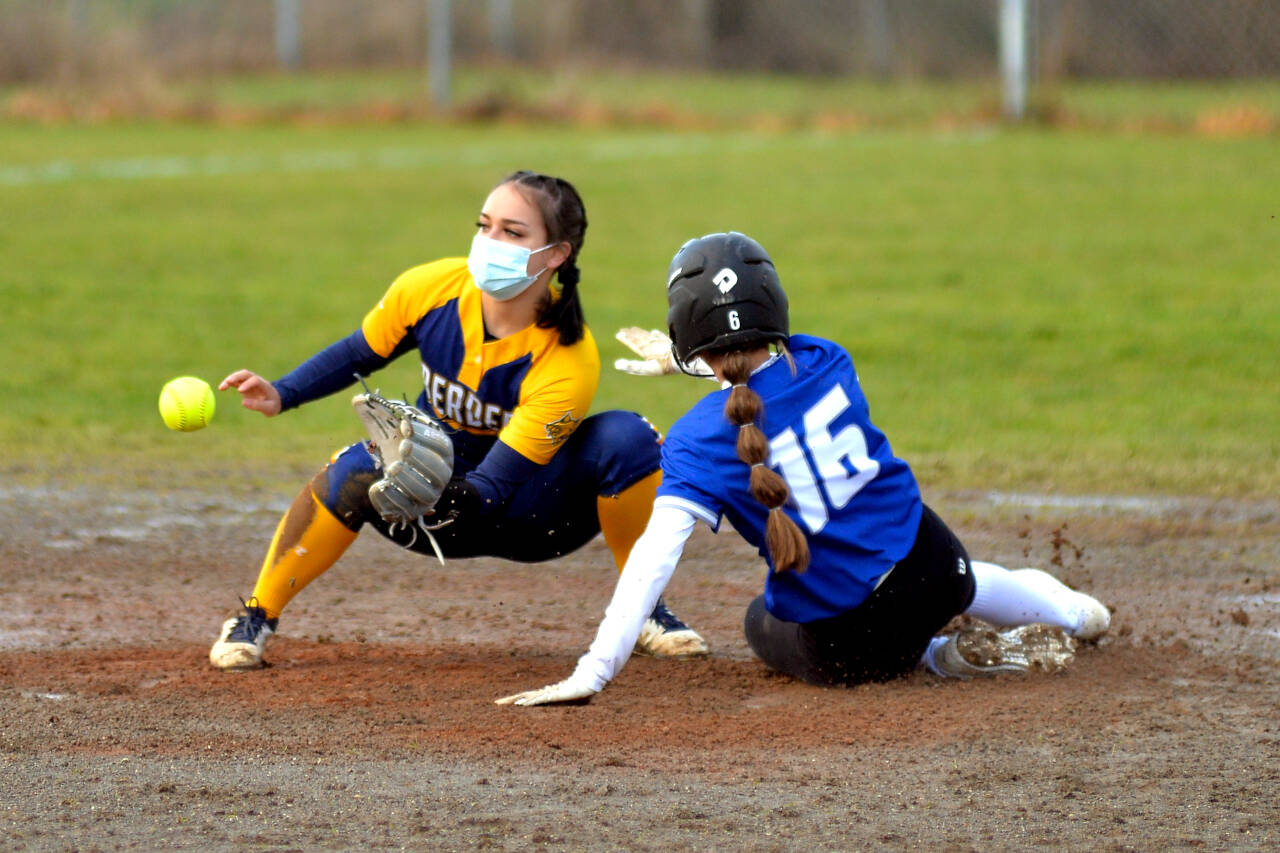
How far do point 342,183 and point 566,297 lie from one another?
13434 millimetres

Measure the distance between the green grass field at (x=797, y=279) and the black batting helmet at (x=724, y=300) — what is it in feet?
5.47

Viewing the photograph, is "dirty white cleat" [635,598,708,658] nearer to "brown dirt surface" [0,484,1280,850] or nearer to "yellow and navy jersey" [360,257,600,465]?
"brown dirt surface" [0,484,1280,850]

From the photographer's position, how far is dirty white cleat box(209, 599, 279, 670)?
421cm

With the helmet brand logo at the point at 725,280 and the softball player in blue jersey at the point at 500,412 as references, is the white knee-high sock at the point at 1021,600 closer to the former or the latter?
the softball player in blue jersey at the point at 500,412

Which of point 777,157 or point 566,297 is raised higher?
point 566,297

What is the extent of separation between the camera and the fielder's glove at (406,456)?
3826 mm

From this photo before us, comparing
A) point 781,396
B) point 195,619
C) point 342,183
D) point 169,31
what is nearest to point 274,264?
point 342,183

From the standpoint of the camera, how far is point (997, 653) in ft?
13.6

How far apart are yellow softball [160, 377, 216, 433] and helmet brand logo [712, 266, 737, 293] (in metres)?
1.63

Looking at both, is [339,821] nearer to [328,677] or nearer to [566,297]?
[328,677]

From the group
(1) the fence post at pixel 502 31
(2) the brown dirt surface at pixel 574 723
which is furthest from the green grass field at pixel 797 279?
(1) the fence post at pixel 502 31

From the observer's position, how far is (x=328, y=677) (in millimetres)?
4176

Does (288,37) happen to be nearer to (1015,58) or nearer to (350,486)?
(1015,58)

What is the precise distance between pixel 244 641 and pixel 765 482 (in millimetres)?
1580
